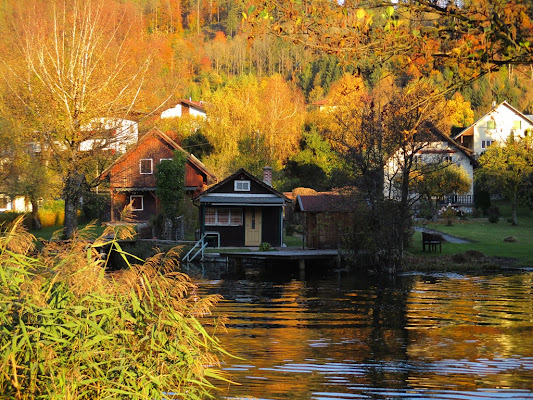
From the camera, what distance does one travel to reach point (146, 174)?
173ft

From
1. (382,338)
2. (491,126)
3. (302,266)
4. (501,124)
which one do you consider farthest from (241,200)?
(491,126)

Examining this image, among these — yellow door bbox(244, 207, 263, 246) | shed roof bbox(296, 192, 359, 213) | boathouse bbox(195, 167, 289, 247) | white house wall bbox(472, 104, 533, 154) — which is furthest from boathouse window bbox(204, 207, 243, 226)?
white house wall bbox(472, 104, 533, 154)

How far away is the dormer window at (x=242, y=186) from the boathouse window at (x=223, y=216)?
133cm

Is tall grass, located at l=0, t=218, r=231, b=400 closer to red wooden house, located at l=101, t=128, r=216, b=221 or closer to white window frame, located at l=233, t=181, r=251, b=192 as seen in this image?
white window frame, located at l=233, t=181, r=251, b=192

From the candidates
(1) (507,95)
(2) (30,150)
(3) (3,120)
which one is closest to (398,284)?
(3) (3,120)

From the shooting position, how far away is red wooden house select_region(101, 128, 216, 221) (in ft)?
170

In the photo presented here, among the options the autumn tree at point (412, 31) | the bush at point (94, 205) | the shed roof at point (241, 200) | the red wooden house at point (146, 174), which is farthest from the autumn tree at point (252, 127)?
the autumn tree at point (412, 31)

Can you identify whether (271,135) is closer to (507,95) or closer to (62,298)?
(507,95)

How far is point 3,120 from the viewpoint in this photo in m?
41.2

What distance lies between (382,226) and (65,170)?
19611 millimetres

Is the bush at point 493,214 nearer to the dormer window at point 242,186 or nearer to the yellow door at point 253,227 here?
the yellow door at point 253,227

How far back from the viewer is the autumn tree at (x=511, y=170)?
2082 inches

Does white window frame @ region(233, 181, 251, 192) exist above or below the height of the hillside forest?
below

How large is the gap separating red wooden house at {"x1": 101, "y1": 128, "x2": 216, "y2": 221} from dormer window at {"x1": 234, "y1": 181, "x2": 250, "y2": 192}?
9.71m
